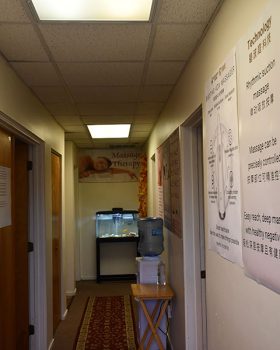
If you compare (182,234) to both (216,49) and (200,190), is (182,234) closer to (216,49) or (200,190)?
(200,190)

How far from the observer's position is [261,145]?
1273 millimetres

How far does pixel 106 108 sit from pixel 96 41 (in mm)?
1827

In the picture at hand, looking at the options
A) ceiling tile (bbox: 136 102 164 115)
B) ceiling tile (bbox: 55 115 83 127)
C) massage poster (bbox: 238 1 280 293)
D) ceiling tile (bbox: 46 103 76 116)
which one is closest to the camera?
massage poster (bbox: 238 1 280 293)

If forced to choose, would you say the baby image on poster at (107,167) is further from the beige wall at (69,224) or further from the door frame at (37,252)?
the door frame at (37,252)

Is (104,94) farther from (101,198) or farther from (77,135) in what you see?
(101,198)

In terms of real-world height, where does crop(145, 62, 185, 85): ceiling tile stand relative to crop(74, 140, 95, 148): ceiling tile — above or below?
below

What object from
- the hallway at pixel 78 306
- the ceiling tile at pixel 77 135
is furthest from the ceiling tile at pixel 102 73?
the hallway at pixel 78 306

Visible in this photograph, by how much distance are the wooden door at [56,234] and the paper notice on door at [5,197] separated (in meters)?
1.61

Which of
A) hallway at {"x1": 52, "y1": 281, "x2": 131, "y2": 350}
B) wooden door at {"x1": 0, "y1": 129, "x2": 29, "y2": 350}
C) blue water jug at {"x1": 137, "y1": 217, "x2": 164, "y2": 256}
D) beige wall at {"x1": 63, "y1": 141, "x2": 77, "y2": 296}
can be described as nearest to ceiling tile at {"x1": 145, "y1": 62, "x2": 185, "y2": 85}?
wooden door at {"x1": 0, "y1": 129, "x2": 29, "y2": 350}

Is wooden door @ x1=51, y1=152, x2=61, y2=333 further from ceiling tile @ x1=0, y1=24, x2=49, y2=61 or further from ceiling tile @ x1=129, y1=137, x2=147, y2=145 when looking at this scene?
ceiling tile @ x1=0, y1=24, x2=49, y2=61

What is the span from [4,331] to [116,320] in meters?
2.31

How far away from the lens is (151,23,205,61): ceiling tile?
214cm

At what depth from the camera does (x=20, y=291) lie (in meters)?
3.61

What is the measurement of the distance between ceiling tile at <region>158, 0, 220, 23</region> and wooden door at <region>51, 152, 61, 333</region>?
2.79 meters
